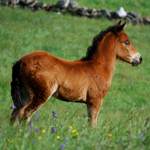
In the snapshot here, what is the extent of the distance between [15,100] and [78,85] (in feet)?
3.83

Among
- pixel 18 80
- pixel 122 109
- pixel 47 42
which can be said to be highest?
pixel 18 80

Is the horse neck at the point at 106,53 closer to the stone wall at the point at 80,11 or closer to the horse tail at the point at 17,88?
the horse tail at the point at 17,88

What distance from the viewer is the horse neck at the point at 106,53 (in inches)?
216

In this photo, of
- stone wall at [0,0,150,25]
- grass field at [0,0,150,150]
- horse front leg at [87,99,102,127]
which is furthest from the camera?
stone wall at [0,0,150,25]

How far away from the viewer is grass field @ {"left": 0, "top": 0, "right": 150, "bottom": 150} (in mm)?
3396

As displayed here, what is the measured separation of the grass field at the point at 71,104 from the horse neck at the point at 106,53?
931 millimetres

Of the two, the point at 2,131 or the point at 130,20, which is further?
the point at 130,20

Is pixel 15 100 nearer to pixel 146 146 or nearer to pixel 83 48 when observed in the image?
pixel 146 146

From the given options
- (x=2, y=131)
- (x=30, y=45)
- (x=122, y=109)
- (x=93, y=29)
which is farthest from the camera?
(x=93, y=29)

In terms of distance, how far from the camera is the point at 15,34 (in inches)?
440

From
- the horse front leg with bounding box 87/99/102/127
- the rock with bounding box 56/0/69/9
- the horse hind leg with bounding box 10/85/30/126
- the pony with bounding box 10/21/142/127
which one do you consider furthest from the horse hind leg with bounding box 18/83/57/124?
the rock with bounding box 56/0/69/9

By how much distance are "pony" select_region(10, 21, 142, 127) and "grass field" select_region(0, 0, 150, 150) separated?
0.32 metres

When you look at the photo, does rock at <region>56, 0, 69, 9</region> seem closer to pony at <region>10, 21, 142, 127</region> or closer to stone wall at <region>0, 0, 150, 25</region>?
stone wall at <region>0, 0, 150, 25</region>

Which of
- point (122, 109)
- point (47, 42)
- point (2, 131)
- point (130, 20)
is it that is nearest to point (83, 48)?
point (47, 42)
